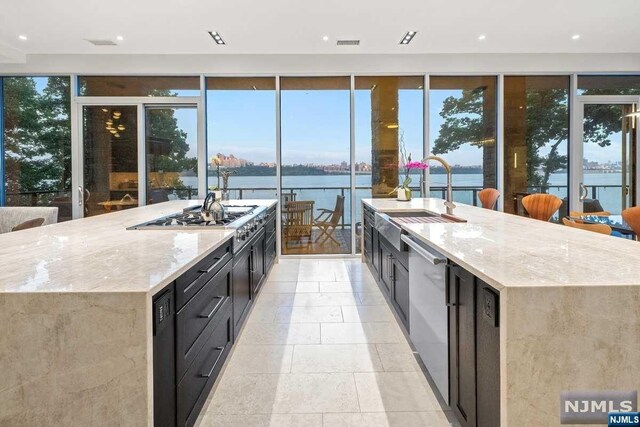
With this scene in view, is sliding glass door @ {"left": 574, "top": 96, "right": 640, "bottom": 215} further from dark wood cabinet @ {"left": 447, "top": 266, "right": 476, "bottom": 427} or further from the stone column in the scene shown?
dark wood cabinet @ {"left": 447, "top": 266, "right": 476, "bottom": 427}

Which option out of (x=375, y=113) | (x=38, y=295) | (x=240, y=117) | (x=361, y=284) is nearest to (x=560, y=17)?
(x=375, y=113)

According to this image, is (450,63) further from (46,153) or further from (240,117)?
(46,153)

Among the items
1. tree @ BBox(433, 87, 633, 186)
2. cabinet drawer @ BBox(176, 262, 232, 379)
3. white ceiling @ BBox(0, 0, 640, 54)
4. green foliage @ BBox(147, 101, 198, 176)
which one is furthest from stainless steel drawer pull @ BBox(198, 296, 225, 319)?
tree @ BBox(433, 87, 633, 186)

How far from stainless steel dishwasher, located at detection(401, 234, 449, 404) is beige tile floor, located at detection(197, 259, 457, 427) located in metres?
0.21

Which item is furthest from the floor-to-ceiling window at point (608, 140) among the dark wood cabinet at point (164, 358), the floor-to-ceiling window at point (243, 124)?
the dark wood cabinet at point (164, 358)

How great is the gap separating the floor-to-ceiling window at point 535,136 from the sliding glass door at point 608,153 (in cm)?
26

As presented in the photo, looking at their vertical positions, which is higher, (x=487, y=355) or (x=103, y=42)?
(x=103, y=42)

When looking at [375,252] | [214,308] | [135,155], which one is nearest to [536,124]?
[375,252]

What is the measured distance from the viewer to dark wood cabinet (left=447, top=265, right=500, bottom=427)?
134cm

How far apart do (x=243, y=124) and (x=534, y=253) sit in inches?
202

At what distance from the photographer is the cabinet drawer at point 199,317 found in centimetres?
157

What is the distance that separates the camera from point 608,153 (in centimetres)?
620

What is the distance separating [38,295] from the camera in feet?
3.77

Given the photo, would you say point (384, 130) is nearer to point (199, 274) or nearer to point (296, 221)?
point (296, 221)
